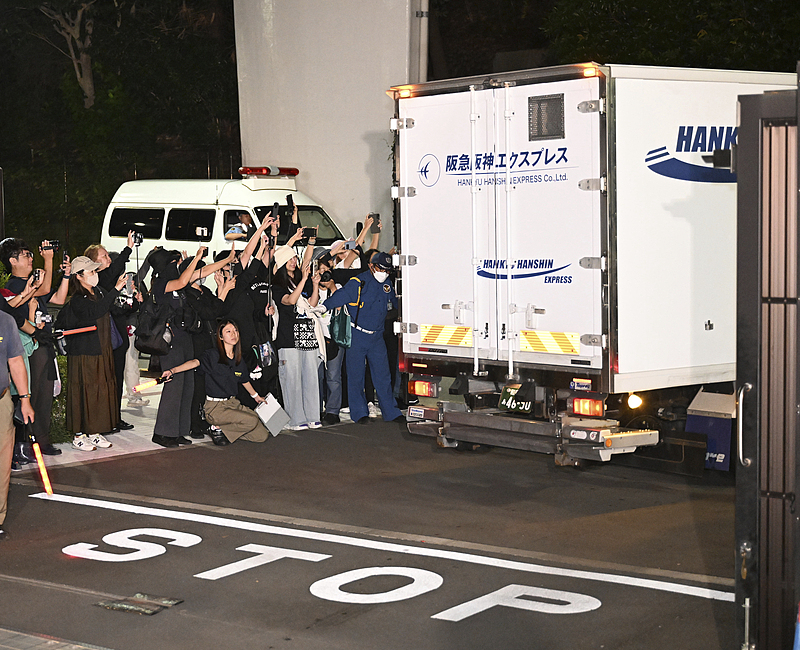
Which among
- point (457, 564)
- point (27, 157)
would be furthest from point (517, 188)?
point (27, 157)

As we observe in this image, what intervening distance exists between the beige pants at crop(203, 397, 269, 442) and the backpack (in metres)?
0.83

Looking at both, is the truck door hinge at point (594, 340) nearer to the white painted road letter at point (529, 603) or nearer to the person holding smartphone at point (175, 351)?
the white painted road letter at point (529, 603)

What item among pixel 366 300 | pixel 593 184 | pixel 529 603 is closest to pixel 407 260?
pixel 366 300

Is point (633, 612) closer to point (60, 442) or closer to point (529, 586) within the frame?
point (529, 586)

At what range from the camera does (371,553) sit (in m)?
7.98

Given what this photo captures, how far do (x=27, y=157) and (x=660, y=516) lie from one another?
33814 millimetres

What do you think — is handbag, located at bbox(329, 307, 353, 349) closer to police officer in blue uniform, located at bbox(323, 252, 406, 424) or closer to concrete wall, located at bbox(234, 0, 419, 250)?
police officer in blue uniform, located at bbox(323, 252, 406, 424)

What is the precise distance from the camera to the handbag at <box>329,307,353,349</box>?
500 inches

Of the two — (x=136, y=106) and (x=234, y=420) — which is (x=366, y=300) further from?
(x=136, y=106)

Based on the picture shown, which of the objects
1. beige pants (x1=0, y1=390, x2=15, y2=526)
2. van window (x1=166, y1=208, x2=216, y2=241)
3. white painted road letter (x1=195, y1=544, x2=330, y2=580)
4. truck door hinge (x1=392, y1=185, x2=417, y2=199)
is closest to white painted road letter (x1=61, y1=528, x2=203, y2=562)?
white painted road letter (x1=195, y1=544, x2=330, y2=580)

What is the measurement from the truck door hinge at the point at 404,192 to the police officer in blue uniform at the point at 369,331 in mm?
1825

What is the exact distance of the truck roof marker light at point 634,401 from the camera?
984 centimetres

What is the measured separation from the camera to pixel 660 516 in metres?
8.95

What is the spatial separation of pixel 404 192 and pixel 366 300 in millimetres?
2112
